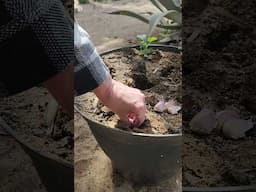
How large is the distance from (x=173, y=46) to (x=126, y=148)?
0.60 ft

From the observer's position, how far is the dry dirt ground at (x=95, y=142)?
741 millimetres

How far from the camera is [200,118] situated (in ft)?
2.15

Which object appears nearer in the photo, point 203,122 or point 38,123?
point 203,122

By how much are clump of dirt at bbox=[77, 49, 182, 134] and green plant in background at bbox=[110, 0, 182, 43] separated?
1.4 inches

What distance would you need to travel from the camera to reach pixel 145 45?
77 cm

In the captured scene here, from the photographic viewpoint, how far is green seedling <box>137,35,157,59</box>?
0.75 metres

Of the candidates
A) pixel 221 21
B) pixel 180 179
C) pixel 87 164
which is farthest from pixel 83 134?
pixel 221 21

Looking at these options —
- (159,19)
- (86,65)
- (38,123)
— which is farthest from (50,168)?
(159,19)

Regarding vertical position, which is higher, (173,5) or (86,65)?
(173,5)

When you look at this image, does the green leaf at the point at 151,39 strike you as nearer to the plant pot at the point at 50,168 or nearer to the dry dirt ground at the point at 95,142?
the dry dirt ground at the point at 95,142

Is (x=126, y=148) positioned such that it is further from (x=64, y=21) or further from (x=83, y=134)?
(x=64, y=21)

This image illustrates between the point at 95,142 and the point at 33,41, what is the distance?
0.19m

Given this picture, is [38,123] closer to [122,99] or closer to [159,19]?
[122,99]

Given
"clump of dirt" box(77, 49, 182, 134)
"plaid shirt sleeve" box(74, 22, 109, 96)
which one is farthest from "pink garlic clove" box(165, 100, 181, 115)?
"plaid shirt sleeve" box(74, 22, 109, 96)
